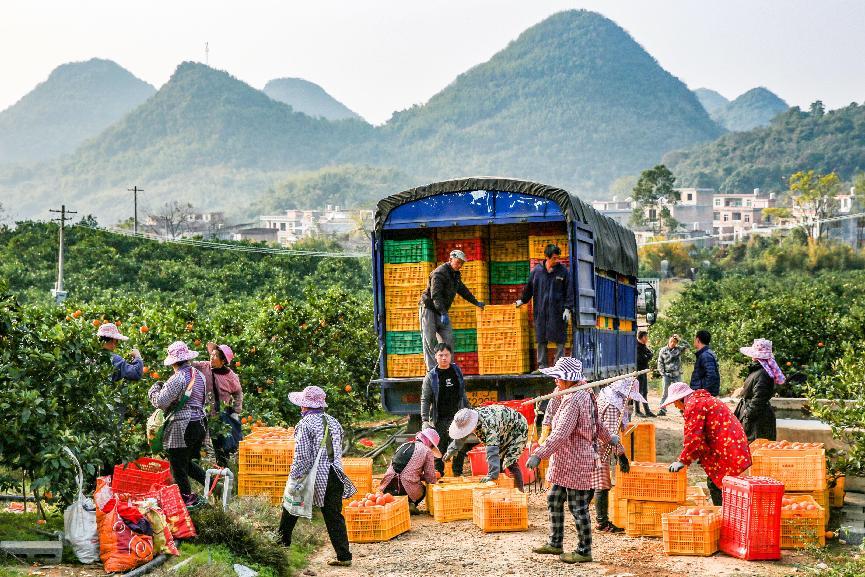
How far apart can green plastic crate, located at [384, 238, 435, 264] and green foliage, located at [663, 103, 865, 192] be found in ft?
546

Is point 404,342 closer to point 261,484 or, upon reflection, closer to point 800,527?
point 261,484

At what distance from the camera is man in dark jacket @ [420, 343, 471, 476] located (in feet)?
43.2

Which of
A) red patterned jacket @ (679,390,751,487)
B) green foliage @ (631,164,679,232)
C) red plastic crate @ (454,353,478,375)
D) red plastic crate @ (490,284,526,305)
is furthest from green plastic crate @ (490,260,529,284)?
green foliage @ (631,164,679,232)

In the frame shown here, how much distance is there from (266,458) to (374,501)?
1.34 metres

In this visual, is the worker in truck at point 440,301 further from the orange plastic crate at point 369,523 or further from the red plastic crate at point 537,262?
the orange plastic crate at point 369,523

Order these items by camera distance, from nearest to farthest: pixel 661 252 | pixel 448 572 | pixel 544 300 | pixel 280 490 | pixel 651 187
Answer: pixel 448 572
pixel 280 490
pixel 544 300
pixel 661 252
pixel 651 187

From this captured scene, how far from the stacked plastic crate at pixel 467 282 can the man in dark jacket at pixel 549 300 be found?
2.58 feet

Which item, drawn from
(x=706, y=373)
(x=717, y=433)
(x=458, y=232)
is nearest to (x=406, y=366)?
(x=458, y=232)

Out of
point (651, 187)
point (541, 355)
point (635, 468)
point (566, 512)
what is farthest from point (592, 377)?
point (651, 187)

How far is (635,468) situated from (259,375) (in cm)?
767

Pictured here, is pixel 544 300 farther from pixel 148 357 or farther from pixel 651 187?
pixel 651 187

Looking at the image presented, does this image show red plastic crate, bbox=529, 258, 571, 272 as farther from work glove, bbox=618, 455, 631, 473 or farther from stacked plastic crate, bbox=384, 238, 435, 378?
work glove, bbox=618, 455, 631, 473

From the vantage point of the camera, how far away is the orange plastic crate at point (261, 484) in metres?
11.9

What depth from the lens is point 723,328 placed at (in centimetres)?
3145
